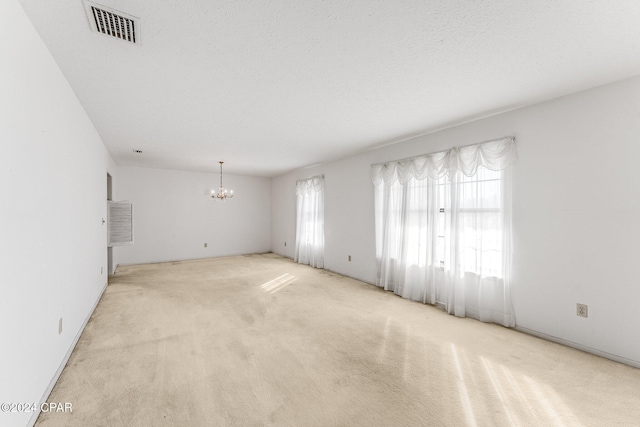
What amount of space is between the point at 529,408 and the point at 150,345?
10.5ft

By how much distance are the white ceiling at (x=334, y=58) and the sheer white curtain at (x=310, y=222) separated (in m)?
2.79

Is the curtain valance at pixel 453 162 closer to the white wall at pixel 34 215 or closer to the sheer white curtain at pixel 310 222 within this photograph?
the sheer white curtain at pixel 310 222

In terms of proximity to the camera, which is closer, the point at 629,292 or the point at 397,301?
the point at 629,292

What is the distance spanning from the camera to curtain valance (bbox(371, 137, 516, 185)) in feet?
9.93

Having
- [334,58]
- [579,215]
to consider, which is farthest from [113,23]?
[579,215]

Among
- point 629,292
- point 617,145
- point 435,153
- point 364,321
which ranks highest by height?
point 435,153

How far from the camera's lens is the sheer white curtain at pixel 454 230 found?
3.08 m

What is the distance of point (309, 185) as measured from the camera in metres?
6.42

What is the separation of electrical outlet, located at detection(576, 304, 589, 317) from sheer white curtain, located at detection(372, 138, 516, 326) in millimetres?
566

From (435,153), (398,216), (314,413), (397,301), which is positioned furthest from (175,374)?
(435,153)

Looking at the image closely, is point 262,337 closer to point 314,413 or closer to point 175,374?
point 175,374

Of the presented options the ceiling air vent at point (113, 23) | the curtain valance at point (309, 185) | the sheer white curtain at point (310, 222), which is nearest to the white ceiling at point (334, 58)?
the ceiling air vent at point (113, 23)

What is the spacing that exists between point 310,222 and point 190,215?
11.4ft

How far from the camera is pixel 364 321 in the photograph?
3.19 m
